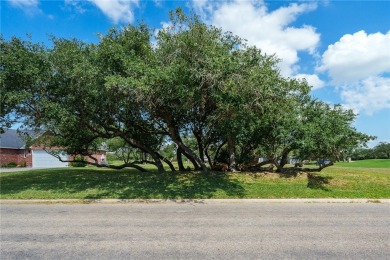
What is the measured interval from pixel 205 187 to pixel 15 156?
3637 centimetres

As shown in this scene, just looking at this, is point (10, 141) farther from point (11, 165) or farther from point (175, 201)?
point (175, 201)

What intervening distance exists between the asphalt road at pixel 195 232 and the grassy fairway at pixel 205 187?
76.5 inches

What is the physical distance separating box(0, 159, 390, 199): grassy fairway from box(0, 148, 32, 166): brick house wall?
1064 inches

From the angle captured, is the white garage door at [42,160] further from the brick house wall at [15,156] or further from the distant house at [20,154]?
the brick house wall at [15,156]

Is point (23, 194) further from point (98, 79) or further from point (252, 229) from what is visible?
point (252, 229)

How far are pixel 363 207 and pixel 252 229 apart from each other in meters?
5.52

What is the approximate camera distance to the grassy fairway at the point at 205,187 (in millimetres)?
11812

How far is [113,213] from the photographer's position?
873 centimetres

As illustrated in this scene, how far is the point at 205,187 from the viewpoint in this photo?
1284 cm

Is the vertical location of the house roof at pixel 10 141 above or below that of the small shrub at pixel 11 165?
above

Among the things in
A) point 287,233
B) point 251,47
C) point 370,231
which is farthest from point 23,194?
point 370,231

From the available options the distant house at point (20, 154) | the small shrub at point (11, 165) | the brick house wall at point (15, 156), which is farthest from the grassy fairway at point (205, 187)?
the brick house wall at point (15, 156)

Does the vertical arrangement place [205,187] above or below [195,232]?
above

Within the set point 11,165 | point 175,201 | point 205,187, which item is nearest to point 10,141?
point 11,165
